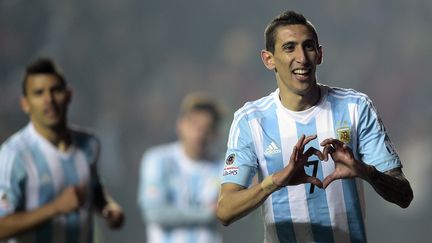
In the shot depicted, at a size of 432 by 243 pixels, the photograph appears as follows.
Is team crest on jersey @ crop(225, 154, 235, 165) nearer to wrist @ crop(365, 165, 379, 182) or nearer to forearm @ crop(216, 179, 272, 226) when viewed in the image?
forearm @ crop(216, 179, 272, 226)

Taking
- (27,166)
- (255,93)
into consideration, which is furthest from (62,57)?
(27,166)

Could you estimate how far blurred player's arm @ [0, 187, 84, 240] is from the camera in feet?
14.0

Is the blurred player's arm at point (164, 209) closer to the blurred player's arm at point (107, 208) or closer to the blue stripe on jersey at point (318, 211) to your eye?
the blurred player's arm at point (107, 208)

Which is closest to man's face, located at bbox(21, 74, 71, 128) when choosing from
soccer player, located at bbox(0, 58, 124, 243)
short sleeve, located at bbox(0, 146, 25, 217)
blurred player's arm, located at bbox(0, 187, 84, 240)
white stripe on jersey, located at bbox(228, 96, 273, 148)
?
soccer player, located at bbox(0, 58, 124, 243)

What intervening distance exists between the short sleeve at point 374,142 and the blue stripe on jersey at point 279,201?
0.29 metres

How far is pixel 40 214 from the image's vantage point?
4.41 m

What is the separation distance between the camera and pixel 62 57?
343 inches

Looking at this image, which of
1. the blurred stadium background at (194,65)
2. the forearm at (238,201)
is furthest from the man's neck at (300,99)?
the blurred stadium background at (194,65)

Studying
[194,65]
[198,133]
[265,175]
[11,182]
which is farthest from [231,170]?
[194,65]

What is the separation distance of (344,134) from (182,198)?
3632mm

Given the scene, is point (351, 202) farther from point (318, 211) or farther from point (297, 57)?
point (297, 57)

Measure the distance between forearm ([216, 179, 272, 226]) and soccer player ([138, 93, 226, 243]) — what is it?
3496mm

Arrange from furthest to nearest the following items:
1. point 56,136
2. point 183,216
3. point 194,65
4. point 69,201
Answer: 1. point 194,65
2. point 183,216
3. point 56,136
4. point 69,201

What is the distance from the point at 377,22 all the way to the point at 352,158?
499 centimetres
